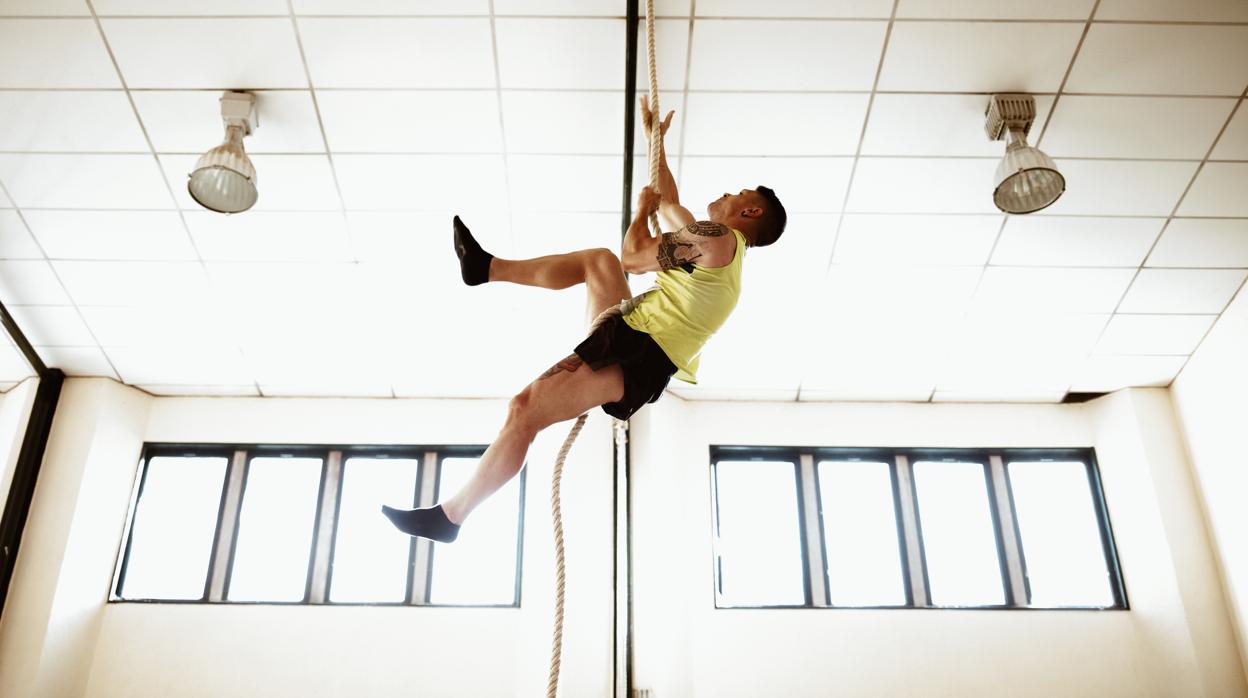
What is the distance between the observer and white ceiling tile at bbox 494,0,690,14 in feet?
10.2

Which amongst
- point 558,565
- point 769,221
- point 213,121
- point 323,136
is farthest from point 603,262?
point 213,121

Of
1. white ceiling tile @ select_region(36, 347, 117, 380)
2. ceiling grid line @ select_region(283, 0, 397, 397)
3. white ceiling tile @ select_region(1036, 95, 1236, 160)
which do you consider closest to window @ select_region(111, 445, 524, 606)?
white ceiling tile @ select_region(36, 347, 117, 380)

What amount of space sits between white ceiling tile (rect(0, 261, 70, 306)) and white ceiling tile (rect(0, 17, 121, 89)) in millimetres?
1186

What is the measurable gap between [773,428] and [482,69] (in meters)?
2.90

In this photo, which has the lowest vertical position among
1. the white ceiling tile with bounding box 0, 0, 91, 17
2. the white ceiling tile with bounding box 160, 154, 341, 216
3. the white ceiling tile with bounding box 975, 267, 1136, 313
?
the white ceiling tile with bounding box 975, 267, 1136, 313

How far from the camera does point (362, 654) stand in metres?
4.38

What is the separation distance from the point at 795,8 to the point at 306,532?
408 cm

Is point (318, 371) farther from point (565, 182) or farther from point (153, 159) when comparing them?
point (565, 182)

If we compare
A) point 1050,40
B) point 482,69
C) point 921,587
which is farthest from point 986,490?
point 482,69

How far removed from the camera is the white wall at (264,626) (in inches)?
165

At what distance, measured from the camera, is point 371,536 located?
4.73m

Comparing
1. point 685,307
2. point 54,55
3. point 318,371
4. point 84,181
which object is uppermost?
point 54,55

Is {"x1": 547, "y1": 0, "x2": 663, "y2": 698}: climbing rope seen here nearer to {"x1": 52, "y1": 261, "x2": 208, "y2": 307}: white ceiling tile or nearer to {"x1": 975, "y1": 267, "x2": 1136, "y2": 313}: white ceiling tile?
{"x1": 975, "y1": 267, "x2": 1136, "y2": 313}: white ceiling tile

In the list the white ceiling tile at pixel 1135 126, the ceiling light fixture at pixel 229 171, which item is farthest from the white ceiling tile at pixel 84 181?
the white ceiling tile at pixel 1135 126
